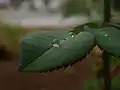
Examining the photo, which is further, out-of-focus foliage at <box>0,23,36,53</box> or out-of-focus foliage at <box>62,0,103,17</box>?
out-of-focus foliage at <box>0,23,36,53</box>

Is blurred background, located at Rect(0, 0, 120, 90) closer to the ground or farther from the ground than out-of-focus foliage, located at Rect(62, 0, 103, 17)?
closer to the ground

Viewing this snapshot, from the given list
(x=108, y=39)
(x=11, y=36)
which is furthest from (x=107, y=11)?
(x=11, y=36)

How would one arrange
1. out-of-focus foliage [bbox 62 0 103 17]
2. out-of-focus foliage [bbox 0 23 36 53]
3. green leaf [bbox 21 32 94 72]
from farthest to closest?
out-of-focus foliage [bbox 0 23 36 53] → out-of-focus foliage [bbox 62 0 103 17] → green leaf [bbox 21 32 94 72]

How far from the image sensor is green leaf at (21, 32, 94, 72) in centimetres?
23

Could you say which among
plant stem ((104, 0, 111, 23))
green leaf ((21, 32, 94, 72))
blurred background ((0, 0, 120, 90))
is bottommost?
blurred background ((0, 0, 120, 90))

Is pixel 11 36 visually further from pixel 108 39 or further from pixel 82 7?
pixel 108 39

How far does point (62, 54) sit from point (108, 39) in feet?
0.13

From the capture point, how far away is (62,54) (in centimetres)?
24

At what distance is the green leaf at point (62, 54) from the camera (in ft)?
0.77

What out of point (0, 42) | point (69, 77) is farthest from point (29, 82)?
point (0, 42)

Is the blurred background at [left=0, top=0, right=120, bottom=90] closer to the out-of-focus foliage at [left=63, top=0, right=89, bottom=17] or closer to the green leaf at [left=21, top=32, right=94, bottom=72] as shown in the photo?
the out-of-focus foliage at [left=63, top=0, right=89, bottom=17]

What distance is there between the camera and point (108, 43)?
24 centimetres

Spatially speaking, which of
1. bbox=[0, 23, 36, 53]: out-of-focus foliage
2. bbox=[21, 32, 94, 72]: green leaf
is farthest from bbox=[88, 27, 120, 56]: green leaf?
bbox=[0, 23, 36, 53]: out-of-focus foliage

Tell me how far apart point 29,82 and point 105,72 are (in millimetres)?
541
